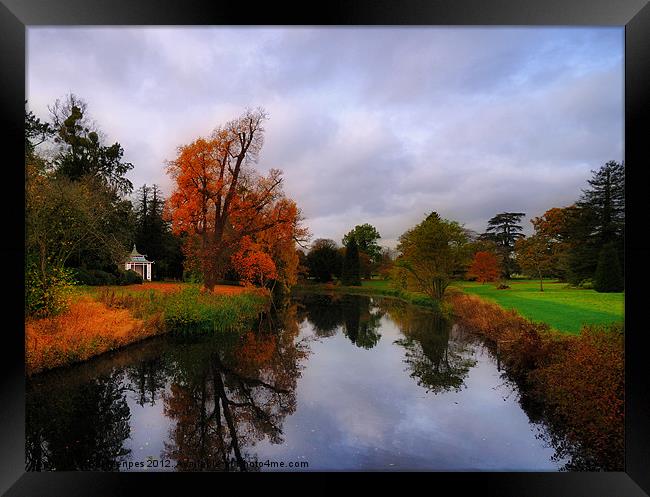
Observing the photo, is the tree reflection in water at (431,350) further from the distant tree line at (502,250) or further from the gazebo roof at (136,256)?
the gazebo roof at (136,256)

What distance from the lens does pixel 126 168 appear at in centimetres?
350

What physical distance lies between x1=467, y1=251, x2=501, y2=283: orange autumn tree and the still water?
0.91 meters

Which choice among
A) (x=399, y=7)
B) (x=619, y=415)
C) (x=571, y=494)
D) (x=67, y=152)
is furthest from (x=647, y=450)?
(x=67, y=152)

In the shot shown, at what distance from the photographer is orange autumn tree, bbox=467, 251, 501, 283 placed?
402cm

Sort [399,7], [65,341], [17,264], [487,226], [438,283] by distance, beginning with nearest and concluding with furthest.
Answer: [399,7] → [17,264] → [65,341] → [487,226] → [438,283]

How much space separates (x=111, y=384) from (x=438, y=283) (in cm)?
454

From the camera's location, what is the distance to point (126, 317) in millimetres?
3557

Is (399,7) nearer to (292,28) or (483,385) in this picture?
(292,28)

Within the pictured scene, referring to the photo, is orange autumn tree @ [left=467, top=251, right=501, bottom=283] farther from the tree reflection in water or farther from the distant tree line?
the tree reflection in water

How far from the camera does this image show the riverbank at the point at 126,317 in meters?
3.21

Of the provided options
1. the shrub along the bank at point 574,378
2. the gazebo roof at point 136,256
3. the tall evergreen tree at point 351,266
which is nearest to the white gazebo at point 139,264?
the gazebo roof at point 136,256

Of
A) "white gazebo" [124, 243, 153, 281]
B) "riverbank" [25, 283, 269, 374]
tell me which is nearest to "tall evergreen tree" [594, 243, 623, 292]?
"riverbank" [25, 283, 269, 374]

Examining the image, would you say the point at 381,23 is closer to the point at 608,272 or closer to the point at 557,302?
the point at 608,272

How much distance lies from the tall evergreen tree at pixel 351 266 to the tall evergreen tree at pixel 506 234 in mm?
1752
